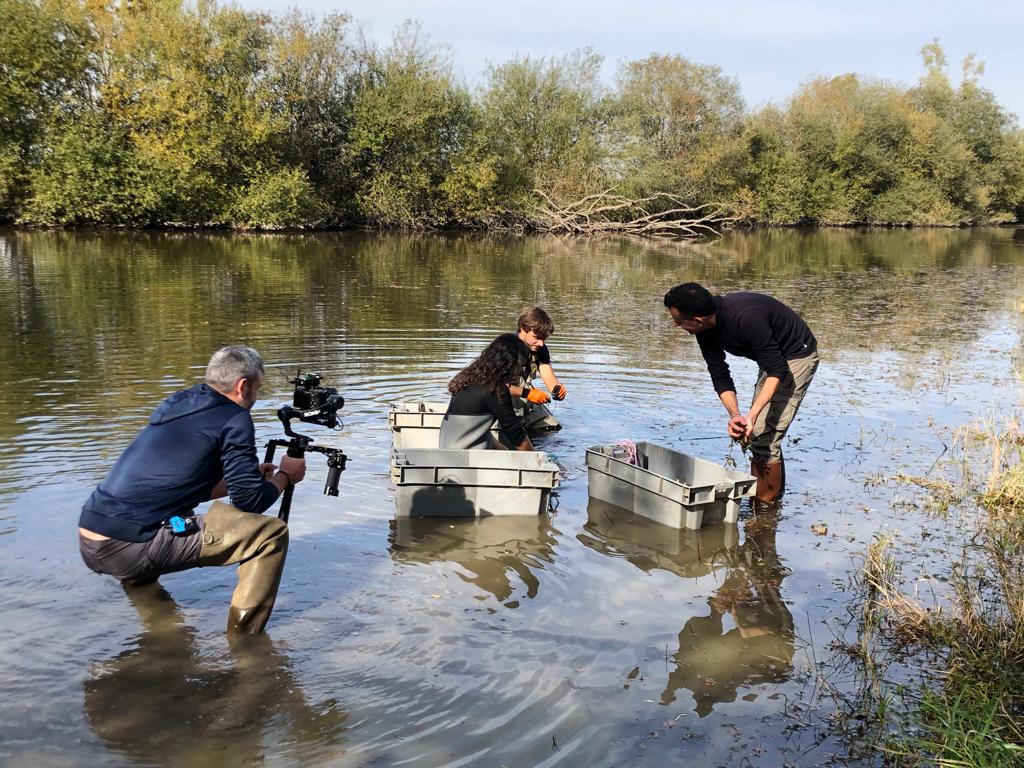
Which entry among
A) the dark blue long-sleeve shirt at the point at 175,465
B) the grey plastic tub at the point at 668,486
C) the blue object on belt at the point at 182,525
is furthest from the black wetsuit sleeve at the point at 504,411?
the blue object on belt at the point at 182,525

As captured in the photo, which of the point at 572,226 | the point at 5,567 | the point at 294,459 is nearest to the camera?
the point at 294,459

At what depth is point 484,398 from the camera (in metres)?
7.26

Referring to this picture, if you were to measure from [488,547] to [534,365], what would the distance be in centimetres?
331

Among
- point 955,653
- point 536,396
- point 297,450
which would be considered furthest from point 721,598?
point 536,396

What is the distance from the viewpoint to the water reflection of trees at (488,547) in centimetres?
582

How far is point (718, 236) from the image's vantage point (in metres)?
46.6

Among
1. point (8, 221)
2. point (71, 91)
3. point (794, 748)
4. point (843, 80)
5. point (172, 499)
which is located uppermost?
point (843, 80)

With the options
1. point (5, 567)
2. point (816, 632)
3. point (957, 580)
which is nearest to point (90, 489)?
point (5, 567)

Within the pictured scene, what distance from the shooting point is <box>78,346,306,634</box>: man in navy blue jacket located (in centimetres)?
451

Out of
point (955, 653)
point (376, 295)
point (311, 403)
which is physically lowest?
point (955, 653)

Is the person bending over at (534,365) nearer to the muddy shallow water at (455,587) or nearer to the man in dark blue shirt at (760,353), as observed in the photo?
the muddy shallow water at (455,587)

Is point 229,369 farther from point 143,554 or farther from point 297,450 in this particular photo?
point 143,554

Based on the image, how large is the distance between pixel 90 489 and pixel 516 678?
4.28m

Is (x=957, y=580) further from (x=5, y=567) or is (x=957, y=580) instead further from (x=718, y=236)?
(x=718, y=236)
